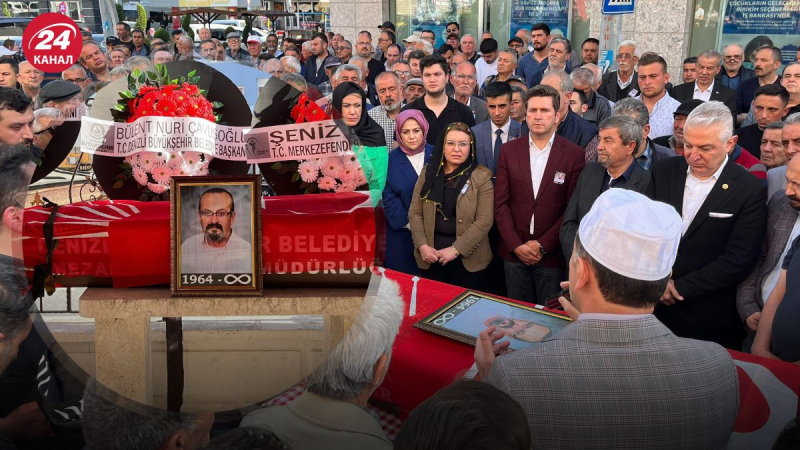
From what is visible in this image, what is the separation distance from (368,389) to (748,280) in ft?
6.23

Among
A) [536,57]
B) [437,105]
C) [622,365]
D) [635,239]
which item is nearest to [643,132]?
[437,105]

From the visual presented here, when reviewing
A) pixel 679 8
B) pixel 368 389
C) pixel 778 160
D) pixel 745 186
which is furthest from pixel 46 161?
pixel 679 8

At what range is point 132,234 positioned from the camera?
4.82 feet

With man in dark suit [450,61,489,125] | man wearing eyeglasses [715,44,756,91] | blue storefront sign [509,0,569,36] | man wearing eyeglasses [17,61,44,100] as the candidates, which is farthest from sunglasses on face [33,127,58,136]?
blue storefront sign [509,0,569,36]

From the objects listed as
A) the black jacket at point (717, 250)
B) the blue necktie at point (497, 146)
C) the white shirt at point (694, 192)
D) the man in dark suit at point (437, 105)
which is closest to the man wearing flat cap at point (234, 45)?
the man in dark suit at point (437, 105)

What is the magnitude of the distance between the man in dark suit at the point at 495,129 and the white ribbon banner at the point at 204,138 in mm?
2662

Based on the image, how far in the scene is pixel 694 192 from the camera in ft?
9.30

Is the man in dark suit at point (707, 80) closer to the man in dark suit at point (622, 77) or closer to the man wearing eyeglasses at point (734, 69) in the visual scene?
the man in dark suit at point (622, 77)

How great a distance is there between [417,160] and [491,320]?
172cm

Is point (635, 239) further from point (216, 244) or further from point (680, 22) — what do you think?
point (680, 22)

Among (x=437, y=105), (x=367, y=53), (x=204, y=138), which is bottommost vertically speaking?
(x=204, y=138)

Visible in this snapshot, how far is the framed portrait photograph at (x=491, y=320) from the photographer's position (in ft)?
6.70

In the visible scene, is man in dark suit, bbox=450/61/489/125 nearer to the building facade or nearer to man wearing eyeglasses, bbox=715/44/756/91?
man wearing eyeglasses, bbox=715/44/756/91

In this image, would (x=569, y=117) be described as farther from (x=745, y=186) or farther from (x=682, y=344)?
(x=682, y=344)
